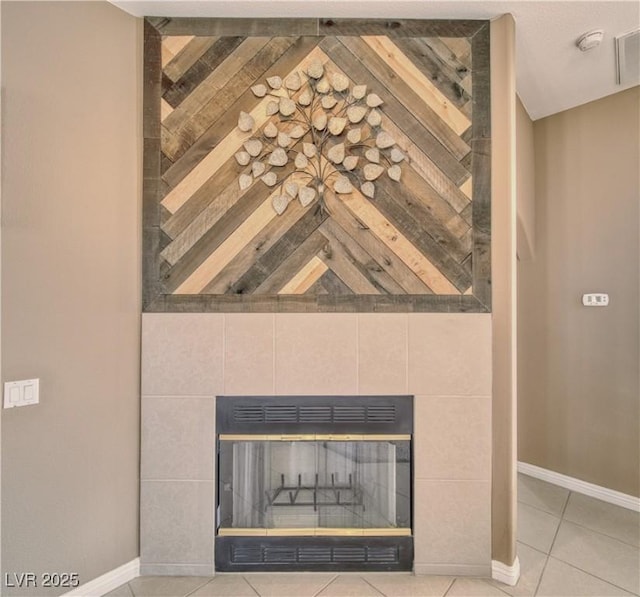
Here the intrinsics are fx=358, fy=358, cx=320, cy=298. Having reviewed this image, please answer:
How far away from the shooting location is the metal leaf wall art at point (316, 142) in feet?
6.30

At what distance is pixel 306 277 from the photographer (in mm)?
1929

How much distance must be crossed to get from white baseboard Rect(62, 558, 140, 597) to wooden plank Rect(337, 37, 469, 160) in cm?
275

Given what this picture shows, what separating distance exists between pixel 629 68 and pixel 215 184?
2712mm

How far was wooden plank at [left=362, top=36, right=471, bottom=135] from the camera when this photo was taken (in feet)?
6.34

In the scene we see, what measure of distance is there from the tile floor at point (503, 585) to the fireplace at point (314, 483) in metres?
0.07

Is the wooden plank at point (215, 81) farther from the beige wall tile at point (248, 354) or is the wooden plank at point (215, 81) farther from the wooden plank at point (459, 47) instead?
the beige wall tile at point (248, 354)

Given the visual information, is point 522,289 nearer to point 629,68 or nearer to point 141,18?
point 629,68

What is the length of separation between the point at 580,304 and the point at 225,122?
2.77 metres

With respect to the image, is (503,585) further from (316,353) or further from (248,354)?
(248,354)

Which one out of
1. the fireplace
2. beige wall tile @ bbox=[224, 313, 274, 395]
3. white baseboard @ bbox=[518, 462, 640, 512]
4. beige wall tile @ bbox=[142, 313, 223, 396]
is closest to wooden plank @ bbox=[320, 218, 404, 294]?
beige wall tile @ bbox=[224, 313, 274, 395]

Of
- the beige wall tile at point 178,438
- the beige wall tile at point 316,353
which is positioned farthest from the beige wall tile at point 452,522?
the beige wall tile at point 178,438

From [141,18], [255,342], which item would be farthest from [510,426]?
[141,18]

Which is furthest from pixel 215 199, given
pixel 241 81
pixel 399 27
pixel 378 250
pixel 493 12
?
pixel 493 12

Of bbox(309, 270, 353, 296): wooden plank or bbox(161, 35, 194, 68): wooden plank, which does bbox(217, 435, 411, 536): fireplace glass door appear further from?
bbox(161, 35, 194, 68): wooden plank
